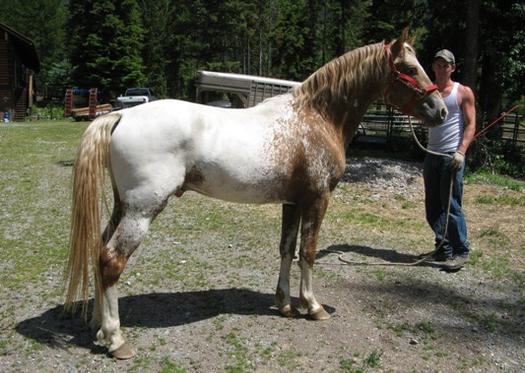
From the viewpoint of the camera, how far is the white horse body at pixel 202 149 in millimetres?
3270

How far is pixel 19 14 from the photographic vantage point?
67000 millimetres

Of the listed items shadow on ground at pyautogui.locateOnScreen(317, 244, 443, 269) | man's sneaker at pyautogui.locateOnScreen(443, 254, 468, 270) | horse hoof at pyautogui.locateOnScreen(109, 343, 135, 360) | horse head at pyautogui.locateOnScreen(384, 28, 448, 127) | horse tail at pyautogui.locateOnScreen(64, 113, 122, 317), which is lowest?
horse hoof at pyautogui.locateOnScreen(109, 343, 135, 360)

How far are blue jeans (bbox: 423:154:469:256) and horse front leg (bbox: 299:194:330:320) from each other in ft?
6.55

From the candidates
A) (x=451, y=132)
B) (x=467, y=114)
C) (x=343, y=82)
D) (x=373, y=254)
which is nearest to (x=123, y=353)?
(x=343, y=82)

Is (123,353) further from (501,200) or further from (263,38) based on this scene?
(263,38)

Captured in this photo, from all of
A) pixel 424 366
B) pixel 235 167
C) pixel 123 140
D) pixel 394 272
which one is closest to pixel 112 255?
pixel 123 140

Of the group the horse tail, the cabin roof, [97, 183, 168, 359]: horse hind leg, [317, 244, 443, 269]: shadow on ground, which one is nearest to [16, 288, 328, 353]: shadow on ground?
[97, 183, 168, 359]: horse hind leg

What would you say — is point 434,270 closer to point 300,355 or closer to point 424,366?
point 424,366

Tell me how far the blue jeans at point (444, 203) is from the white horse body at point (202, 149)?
2266mm

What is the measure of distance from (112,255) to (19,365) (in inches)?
39.1

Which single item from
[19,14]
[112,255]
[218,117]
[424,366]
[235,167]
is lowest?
[424,366]

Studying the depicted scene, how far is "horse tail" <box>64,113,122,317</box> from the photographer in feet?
10.9

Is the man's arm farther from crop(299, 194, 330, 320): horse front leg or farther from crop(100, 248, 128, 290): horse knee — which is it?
crop(100, 248, 128, 290): horse knee

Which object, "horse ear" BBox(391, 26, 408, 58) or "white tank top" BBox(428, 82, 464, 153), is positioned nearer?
"horse ear" BBox(391, 26, 408, 58)
